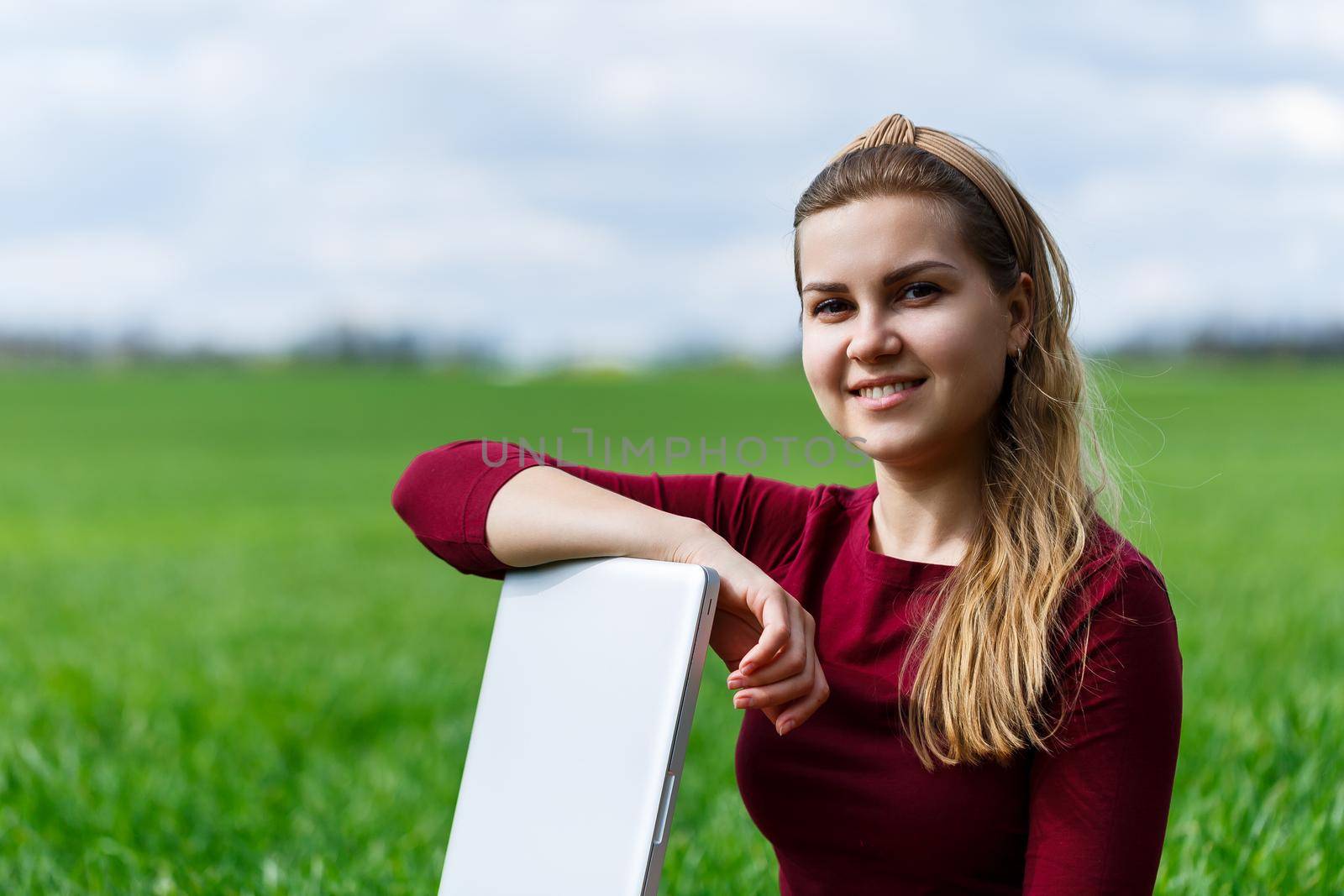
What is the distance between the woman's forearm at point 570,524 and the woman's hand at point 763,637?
46 mm

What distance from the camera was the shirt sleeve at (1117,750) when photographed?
5.83 ft

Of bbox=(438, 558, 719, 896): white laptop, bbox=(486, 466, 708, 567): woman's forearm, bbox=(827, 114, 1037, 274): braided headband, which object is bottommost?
bbox=(438, 558, 719, 896): white laptop

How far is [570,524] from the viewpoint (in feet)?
6.27

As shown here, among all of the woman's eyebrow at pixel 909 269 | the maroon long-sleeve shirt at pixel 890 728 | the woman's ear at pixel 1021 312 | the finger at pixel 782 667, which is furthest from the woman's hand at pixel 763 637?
the woman's ear at pixel 1021 312

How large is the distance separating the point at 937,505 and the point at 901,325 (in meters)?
0.34

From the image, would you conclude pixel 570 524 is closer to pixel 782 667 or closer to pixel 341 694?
pixel 782 667

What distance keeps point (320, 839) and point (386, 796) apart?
503 mm

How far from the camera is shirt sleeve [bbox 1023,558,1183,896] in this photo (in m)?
1.78

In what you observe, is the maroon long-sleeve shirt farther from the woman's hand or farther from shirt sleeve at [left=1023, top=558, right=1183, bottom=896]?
the woman's hand

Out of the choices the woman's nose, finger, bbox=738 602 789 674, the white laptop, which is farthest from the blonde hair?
the white laptop

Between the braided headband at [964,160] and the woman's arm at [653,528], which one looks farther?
the braided headband at [964,160]

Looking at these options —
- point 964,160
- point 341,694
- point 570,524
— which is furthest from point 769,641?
point 341,694

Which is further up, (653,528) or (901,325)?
(901,325)

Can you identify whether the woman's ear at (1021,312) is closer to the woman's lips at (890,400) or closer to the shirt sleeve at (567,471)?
the woman's lips at (890,400)
